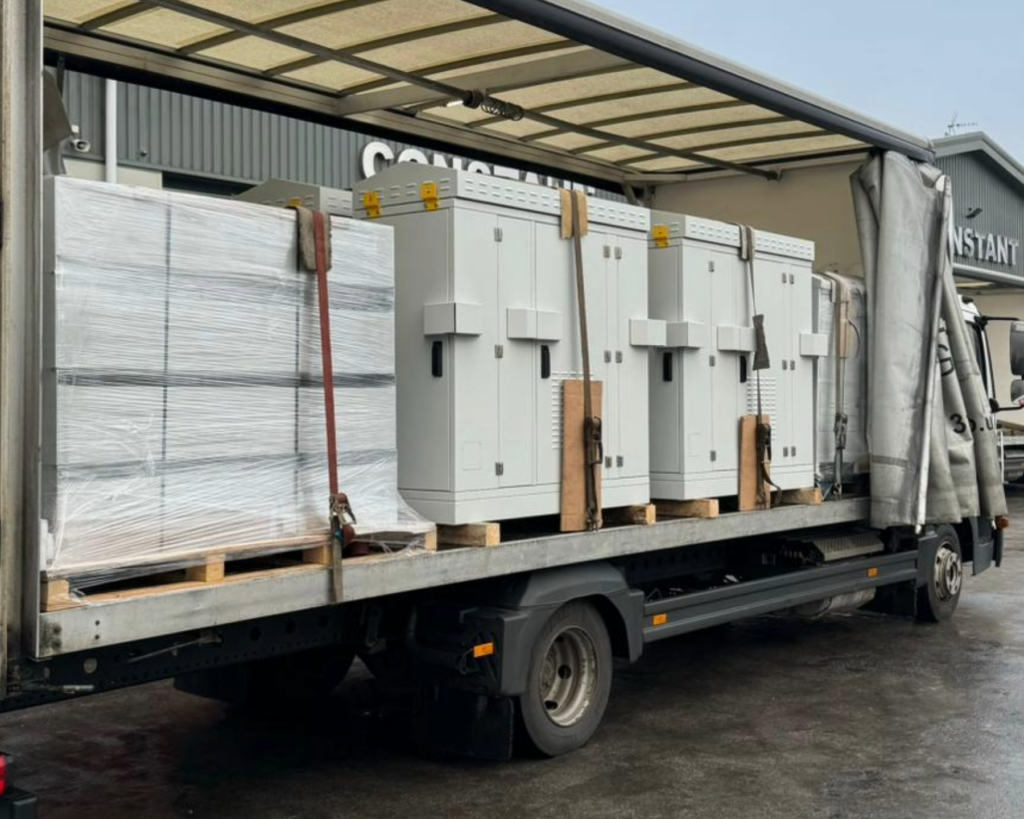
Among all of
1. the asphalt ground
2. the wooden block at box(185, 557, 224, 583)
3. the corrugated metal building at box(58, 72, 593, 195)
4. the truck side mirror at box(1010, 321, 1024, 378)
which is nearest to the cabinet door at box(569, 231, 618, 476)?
the asphalt ground

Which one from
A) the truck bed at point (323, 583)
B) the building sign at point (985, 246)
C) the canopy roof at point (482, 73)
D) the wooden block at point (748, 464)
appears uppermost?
the building sign at point (985, 246)

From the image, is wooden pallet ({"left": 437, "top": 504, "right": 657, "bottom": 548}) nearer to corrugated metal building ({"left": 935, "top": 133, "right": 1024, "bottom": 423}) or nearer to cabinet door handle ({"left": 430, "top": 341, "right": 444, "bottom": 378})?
cabinet door handle ({"left": 430, "top": 341, "right": 444, "bottom": 378})

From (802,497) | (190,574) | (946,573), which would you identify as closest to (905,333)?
(802,497)

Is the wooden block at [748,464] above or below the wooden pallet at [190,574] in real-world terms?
above

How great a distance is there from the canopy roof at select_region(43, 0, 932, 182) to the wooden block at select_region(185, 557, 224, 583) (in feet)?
8.15

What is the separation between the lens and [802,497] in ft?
25.5

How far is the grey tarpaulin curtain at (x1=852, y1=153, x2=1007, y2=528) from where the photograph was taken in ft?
26.9

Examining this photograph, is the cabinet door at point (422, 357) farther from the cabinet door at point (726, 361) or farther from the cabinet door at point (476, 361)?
the cabinet door at point (726, 361)

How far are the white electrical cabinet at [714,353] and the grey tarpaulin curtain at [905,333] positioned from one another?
0.90m

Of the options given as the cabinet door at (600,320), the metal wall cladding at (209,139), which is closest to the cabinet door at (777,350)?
the cabinet door at (600,320)

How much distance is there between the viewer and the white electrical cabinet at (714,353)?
6691 mm

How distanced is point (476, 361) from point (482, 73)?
2.42 m

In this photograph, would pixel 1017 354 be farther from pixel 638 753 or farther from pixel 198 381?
pixel 198 381

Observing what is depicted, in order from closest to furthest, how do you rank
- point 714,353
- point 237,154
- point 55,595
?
point 55,595, point 714,353, point 237,154
